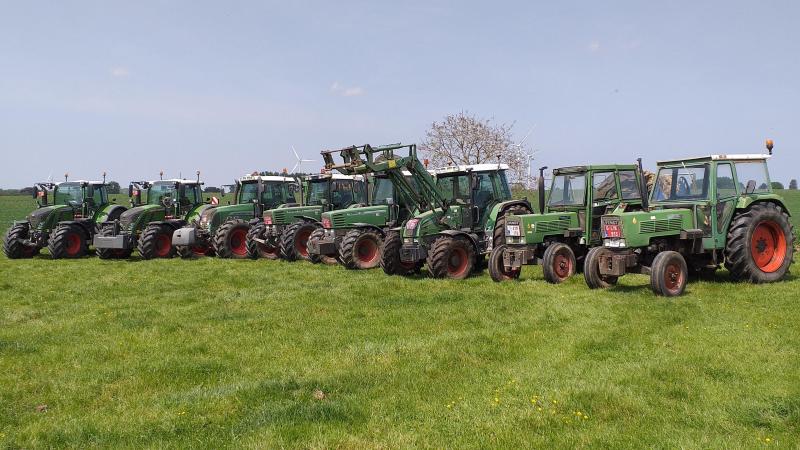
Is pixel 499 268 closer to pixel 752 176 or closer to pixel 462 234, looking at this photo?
pixel 462 234

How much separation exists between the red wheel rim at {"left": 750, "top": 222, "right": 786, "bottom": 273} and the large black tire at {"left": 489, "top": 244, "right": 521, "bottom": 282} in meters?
4.04

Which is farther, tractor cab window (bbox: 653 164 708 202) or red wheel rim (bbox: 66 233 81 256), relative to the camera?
red wheel rim (bbox: 66 233 81 256)

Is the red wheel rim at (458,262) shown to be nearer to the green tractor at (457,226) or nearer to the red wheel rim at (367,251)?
the green tractor at (457,226)

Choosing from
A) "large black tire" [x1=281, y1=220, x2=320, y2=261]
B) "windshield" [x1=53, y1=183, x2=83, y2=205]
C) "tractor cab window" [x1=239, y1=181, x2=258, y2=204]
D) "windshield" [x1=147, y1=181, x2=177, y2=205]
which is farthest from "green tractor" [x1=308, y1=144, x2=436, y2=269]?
"windshield" [x1=53, y1=183, x2=83, y2=205]

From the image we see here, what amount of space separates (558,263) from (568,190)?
58.4 inches

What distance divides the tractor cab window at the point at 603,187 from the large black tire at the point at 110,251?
12.9 metres

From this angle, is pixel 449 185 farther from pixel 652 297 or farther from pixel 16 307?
pixel 16 307

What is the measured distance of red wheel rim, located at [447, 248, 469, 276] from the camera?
13.6m

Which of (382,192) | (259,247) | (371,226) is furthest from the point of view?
(259,247)

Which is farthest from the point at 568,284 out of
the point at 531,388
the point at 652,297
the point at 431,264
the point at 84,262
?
the point at 84,262

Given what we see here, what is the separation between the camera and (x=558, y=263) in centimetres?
1235

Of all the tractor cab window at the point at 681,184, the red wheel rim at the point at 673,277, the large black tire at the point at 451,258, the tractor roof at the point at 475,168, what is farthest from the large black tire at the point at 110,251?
the red wheel rim at the point at 673,277

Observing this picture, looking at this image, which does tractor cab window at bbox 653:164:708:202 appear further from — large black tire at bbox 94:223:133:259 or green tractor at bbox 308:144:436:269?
large black tire at bbox 94:223:133:259

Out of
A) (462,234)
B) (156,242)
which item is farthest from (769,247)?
(156,242)
